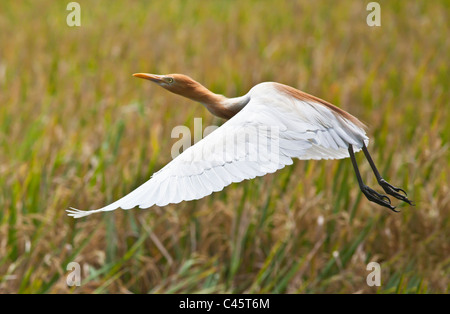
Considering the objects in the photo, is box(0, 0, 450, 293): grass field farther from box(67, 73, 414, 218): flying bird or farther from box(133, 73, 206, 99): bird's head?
box(133, 73, 206, 99): bird's head

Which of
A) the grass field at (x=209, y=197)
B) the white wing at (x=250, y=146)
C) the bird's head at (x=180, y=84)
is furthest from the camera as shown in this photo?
the grass field at (x=209, y=197)

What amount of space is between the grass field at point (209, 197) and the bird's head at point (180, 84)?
1.07 meters

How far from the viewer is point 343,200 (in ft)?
9.93

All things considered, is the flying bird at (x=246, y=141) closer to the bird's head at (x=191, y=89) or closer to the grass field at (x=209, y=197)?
the bird's head at (x=191, y=89)

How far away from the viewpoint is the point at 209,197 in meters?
3.05

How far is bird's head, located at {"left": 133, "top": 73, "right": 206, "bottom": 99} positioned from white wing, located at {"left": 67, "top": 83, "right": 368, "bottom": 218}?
11 cm

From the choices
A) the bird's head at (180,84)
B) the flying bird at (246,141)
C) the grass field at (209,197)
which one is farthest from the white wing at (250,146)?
the grass field at (209,197)

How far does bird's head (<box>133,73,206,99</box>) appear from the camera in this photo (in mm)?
1534

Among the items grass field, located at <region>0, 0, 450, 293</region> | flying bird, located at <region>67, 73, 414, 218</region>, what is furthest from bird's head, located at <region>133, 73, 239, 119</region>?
grass field, located at <region>0, 0, 450, 293</region>

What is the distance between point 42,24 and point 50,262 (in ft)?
13.4

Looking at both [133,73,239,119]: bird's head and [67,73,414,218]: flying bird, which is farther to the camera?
[133,73,239,119]: bird's head

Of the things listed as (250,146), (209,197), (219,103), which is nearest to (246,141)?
(250,146)

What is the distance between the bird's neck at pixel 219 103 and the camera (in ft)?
5.05

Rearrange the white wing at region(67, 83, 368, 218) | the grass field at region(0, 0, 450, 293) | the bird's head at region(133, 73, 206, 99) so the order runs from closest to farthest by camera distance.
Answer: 1. the white wing at region(67, 83, 368, 218)
2. the bird's head at region(133, 73, 206, 99)
3. the grass field at region(0, 0, 450, 293)
